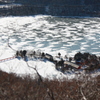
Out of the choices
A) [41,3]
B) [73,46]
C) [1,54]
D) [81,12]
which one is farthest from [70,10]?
[1,54]

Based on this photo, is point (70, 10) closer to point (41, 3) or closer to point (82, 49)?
point (41, 3)

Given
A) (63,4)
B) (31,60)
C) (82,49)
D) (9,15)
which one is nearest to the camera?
(31,60)

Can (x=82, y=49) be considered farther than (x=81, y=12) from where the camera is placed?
No

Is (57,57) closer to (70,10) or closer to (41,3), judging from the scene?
(70,10)

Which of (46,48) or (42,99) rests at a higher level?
(42,99)

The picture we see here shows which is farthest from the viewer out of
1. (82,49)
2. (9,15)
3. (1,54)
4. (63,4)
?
(63,4)

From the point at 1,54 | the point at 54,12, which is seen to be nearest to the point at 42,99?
the point at 1,54

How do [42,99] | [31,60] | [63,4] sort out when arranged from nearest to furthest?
1. [42,99]
2. [31,60]
3. [63,4]

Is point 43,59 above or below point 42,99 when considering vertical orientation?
below

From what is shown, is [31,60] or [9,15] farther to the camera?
[9,15]
